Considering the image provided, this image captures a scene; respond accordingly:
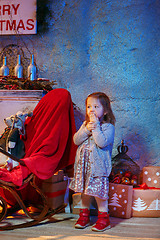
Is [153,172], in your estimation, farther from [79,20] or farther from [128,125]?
[79,20]

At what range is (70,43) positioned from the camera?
3.46 meters

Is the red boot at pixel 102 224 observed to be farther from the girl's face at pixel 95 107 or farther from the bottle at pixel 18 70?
the bottle at pixel 18 70

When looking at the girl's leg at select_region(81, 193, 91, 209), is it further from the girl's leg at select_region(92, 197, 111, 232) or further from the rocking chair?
the rocking chair

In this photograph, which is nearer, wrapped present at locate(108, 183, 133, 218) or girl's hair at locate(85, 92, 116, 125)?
girl's hair at locate(85, 92, 116, 125)

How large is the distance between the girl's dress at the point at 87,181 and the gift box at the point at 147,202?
547 mm

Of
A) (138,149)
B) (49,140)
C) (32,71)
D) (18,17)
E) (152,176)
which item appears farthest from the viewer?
(18,17)

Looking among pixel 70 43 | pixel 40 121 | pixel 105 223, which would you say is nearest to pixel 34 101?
pixel 40 121

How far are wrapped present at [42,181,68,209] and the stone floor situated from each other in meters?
0.18

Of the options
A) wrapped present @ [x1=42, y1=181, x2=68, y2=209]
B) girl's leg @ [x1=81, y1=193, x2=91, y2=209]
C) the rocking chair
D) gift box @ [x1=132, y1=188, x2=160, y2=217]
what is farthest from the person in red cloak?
gift box @ [x1=132, y1=188, x2=160, y2=217]

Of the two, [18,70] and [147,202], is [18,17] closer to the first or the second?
[18,70]

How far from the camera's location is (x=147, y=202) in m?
2.61

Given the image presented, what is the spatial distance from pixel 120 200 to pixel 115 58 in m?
1.57

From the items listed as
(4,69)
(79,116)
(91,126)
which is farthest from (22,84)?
(91,126)

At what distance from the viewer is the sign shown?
3.53 m
